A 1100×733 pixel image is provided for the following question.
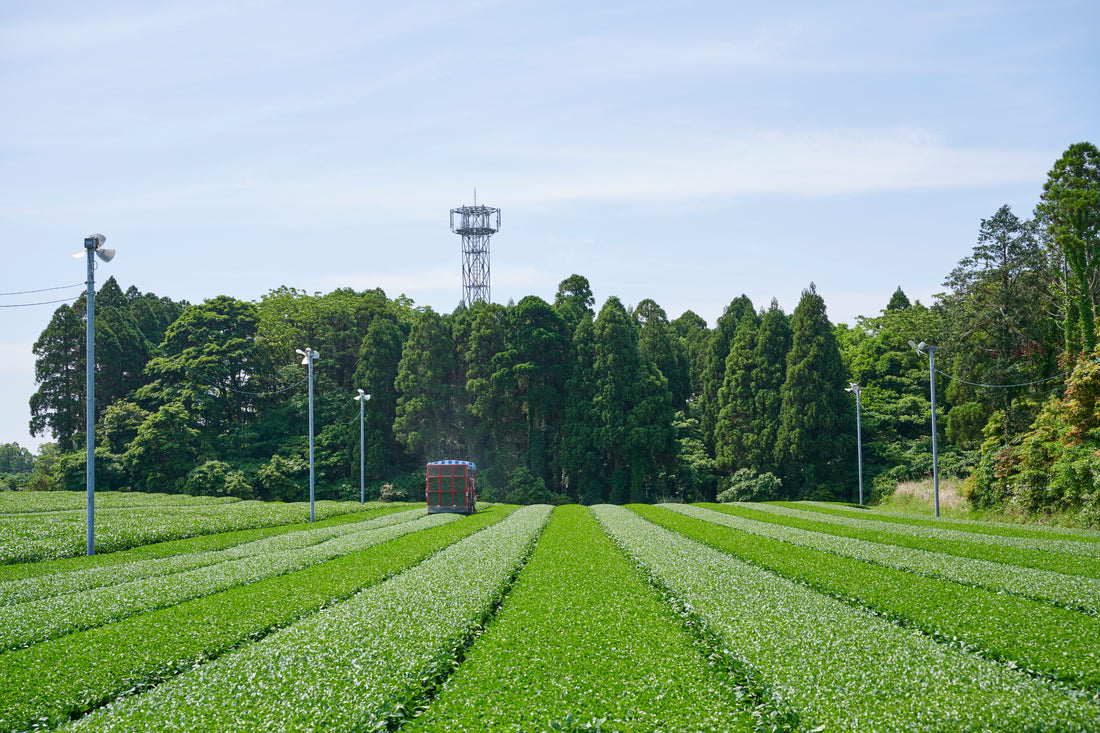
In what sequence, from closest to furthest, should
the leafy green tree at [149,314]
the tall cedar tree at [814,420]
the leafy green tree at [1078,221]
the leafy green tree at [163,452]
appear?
the leafy green tree at [1078,221], the tall cedar tree at [814,420], the leafy green tree at [163,452], the leafy green tree at [149,314]

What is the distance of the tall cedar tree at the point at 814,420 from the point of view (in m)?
53.7

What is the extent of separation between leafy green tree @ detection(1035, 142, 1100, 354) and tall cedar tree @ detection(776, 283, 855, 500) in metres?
19.3

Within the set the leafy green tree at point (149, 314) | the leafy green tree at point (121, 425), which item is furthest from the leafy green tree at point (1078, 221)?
the leafy green tree at point (149, 314)

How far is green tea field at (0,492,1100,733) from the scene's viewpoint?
7715mm

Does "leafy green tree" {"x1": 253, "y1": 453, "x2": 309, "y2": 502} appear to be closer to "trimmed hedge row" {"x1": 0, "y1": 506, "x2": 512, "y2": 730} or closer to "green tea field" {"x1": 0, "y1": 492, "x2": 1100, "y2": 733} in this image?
"green tea field" {"x1": 0, "y1": 492, "x2": 1100, "y2": 733}

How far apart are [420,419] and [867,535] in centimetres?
4024

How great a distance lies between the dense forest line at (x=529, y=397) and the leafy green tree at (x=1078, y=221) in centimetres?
912

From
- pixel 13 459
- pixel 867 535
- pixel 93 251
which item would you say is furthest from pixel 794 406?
pixel 13 459

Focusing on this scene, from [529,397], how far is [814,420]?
22.1 meters

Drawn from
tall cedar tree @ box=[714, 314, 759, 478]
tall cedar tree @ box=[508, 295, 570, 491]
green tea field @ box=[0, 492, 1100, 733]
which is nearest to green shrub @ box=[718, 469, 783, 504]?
tall cedar tree @ box=[714, 314, 759, 478]

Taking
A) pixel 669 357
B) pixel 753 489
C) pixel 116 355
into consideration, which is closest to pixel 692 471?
pixel 753 489

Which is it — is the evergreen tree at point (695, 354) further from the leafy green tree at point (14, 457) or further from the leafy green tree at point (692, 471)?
the leafy green tree at point (14, 457)

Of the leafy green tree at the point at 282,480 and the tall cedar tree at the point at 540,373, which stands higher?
the tall cedar tree at the point at 540,373

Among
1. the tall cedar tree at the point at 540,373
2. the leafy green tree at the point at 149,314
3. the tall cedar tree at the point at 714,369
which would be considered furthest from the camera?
the leafy green tree at the point at 149,314
